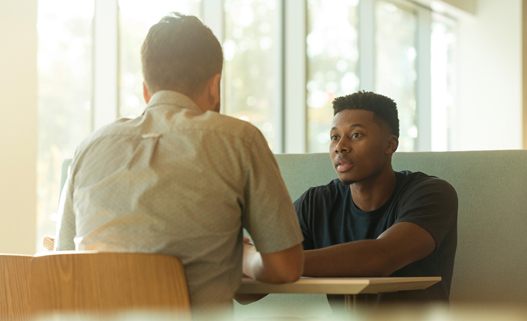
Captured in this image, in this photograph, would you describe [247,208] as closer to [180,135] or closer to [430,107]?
[180,135]

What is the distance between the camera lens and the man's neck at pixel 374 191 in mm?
1890

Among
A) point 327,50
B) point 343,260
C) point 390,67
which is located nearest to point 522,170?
point 343,260

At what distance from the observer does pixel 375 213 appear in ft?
6.08

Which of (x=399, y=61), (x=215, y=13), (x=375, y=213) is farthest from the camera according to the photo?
(x=399, y=61)

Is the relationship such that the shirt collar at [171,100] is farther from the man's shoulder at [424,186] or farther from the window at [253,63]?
the window at [253,63]

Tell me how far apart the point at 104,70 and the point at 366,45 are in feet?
10.6

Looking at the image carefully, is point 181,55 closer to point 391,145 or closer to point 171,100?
point 171,100

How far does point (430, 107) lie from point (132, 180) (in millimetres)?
6360

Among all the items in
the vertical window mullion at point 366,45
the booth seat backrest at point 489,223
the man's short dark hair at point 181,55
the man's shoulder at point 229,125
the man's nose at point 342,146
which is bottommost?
the booth seat backrest at point 489,223

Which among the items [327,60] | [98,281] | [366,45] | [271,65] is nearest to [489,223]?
[98,281]

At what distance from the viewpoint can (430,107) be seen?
7.00 metres

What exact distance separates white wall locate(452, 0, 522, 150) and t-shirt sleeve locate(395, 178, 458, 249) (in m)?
5.03

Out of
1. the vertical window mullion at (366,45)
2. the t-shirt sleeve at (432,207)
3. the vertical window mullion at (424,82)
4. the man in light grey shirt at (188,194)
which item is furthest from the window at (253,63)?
the man in light grey shirt at (188,194)

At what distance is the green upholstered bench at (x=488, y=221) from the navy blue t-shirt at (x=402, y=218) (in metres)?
0.33
